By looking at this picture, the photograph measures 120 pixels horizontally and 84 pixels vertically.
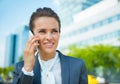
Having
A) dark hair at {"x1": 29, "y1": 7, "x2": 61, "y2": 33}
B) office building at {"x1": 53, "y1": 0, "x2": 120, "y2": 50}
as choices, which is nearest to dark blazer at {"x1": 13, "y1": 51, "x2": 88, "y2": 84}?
dark hair at {"x1": 29, "y1": 7, "x2": 61, "y2": 33}

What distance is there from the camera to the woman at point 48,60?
183 centimetres

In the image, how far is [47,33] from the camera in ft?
6.07

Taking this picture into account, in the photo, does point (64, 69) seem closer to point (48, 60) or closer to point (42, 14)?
point (48, 60)

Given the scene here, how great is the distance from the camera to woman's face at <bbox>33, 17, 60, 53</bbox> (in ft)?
6.04

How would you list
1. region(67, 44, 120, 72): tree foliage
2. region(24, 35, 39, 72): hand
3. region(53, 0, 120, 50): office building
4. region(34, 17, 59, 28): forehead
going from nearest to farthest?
region(24, 35, 39, 72): hand → region(34, 17, 59, 28): forehead → region(67, 44, 120, 72): tree foliage → region(53, 0, 120, 50): office building

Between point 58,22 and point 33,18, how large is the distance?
0.53 ft

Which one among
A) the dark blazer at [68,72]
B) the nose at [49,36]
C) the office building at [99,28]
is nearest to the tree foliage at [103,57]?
the office building at [99,28]

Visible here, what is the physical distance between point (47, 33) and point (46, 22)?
7 centimetres

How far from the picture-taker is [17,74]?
73.6 inches

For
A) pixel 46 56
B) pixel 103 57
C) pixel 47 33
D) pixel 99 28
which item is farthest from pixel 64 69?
pixel 99 28

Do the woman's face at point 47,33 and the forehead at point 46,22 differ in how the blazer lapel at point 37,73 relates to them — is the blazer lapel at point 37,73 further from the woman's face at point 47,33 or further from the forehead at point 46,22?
the forehead at point 46,22

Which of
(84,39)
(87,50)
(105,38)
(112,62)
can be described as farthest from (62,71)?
(84,39)

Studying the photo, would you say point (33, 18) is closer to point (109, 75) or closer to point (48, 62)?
point (48, 62)

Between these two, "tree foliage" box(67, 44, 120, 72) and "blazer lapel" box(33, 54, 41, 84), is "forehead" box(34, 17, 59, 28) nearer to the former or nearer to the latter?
"blazer lapel" box(33, 54, 41, 84)
